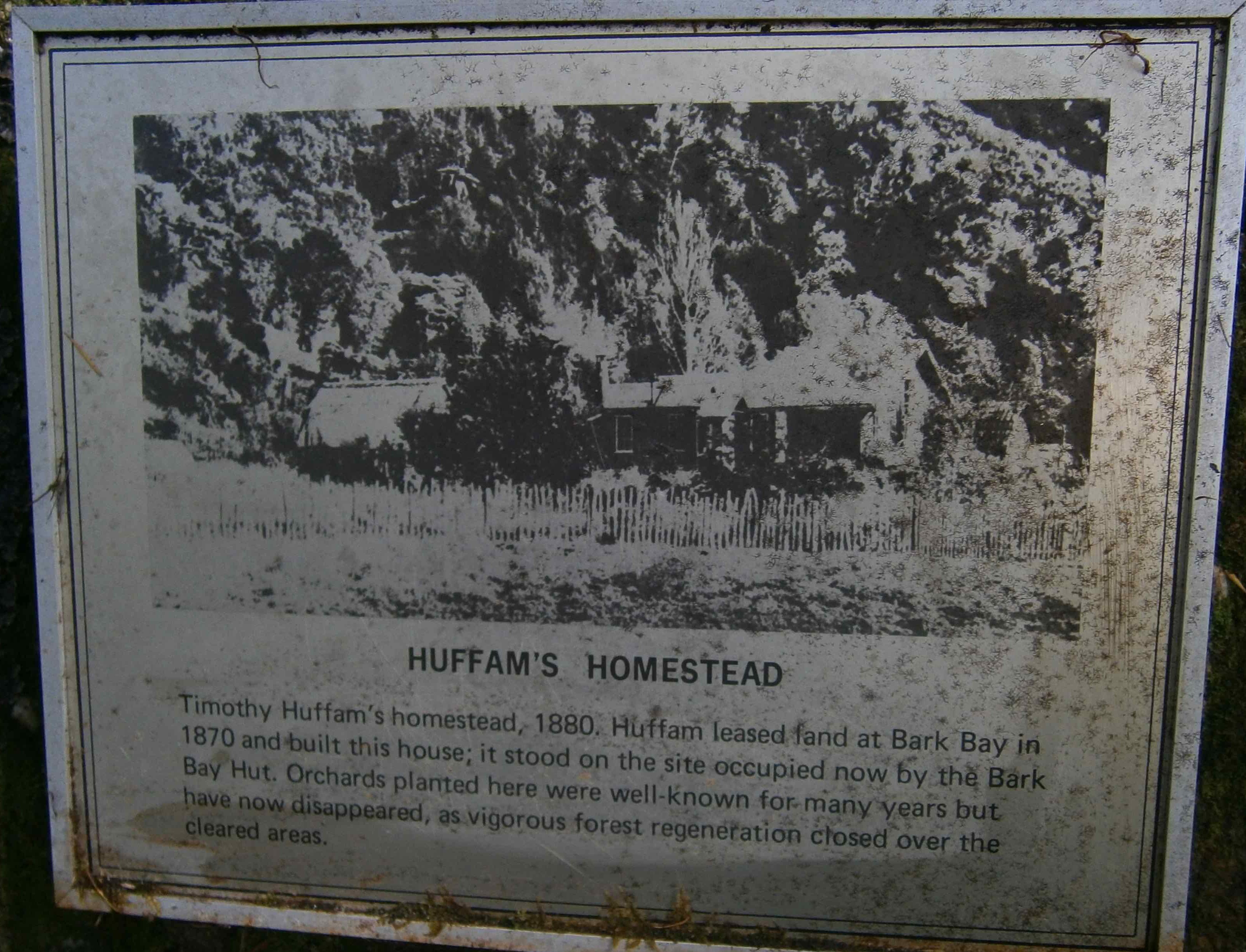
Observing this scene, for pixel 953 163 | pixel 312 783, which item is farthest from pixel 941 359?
pixel 312 783

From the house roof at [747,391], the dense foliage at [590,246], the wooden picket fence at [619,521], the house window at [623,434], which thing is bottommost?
the wooden picket fence at [619,521]

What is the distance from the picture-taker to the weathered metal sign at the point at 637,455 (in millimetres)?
1357

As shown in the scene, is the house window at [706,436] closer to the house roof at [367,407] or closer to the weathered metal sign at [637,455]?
the weathered metal sign at [637,455]

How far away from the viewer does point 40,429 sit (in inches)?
58.9

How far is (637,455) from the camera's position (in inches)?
56.0

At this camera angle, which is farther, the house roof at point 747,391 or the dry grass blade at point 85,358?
the dry grass blade at point 85,358

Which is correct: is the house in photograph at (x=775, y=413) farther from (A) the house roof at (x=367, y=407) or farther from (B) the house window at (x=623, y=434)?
(A) the house roof at (x=367, y=407)

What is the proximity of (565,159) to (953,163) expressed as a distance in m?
0.73

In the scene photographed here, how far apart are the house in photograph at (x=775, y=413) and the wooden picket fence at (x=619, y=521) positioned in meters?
0.08

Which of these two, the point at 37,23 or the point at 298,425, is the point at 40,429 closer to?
the point at 298,425

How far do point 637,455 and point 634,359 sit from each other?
19 centimetres

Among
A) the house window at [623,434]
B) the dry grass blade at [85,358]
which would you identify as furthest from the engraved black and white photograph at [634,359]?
the dry grass blade at [85,358]

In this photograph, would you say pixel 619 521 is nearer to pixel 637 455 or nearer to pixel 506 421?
pixel 637 455

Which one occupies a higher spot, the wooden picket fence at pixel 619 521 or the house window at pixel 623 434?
the house window at pixel 623 434
